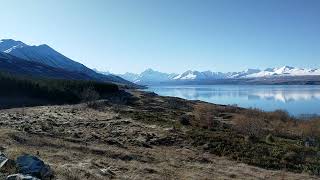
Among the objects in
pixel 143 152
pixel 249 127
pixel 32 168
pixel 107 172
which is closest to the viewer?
pixel 32 168

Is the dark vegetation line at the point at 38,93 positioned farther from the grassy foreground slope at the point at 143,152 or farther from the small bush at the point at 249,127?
the grassy foreground slope at the point at 143,152

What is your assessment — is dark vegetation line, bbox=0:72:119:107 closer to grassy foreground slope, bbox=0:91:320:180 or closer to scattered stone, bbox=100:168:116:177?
grassy foreground slope, bbox=0:91:320:180

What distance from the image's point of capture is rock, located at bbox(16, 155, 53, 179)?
716 inches

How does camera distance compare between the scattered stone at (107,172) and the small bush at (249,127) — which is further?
the small bush at (249,127)

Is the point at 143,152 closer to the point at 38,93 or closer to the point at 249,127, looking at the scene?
the point at 249,127

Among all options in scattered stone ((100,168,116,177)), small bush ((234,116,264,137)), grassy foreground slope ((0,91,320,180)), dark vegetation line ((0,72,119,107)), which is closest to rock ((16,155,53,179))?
grassy foreground slope ((0,91,320,180))

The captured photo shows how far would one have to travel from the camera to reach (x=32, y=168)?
60.5ft

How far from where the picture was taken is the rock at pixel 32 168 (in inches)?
716

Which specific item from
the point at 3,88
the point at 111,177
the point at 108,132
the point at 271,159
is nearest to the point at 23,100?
the point at 3,88

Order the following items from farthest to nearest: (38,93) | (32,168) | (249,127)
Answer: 1. (38,93)
2. (249,127)
3. (32,168)

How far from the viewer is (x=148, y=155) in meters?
34.5

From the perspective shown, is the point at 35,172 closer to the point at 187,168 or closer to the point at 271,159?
the point at 187,168

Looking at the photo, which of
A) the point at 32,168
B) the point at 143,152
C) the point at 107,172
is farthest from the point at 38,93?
the point at 32,168

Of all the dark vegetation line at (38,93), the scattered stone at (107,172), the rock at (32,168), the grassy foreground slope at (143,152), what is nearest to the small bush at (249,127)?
the grassy foreground slope at (143,152)
